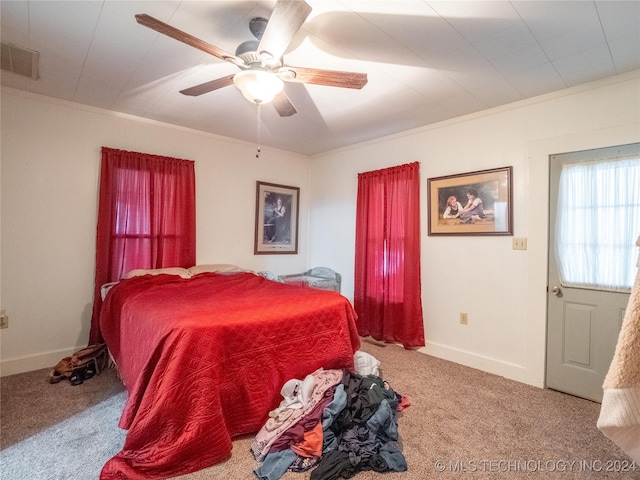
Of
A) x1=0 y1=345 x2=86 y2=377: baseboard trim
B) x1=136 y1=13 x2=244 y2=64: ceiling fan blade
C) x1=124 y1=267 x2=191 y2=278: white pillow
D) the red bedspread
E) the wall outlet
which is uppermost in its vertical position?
x1=136 y1=13 x2=244 y2=64: ceiling fan blade

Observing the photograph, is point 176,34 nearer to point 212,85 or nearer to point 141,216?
point 212,85

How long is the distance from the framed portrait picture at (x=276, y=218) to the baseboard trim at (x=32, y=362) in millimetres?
2152

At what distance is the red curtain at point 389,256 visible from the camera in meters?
3.30

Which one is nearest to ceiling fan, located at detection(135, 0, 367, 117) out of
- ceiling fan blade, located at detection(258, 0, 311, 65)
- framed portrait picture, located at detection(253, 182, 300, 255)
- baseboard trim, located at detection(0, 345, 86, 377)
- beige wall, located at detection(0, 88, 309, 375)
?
ceiling fan blade, located at detection(258, 0, 311, 65)

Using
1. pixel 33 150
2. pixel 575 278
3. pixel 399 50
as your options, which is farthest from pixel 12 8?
pixel 575 278

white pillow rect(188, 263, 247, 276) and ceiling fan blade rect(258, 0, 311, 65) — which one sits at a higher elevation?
ceiling fan blade rect(258, 0, 311, 65)

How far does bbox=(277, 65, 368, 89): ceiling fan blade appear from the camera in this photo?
1.67 meters

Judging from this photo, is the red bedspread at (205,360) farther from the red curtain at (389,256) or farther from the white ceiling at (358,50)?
the white ceiling at (358,50)

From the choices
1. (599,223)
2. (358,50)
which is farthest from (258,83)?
(599,223)

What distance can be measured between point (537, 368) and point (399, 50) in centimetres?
265

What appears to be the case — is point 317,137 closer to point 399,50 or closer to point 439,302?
point 399,50

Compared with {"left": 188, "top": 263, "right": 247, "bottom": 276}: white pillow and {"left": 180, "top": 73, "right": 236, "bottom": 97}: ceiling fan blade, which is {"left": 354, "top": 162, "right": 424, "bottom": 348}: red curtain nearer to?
{"left": 188, "top": 263, "right": 247, "bottom": 276}: white pillow

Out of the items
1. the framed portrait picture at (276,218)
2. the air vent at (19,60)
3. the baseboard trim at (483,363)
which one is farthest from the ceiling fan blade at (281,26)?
the baseboard trim at (483,363)

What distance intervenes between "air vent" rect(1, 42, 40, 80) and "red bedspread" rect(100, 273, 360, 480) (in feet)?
5.71
